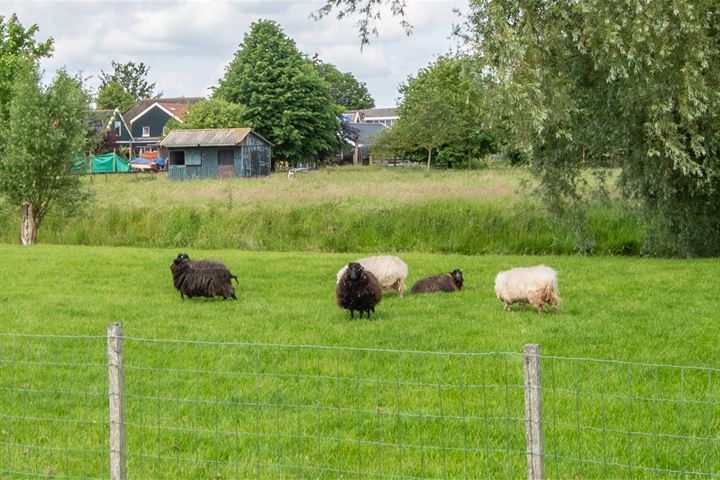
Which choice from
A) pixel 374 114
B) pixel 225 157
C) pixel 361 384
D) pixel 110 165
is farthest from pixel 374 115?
pixel 361 384

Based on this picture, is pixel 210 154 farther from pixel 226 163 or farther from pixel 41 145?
pixel 41 145

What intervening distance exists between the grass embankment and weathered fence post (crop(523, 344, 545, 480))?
22.1 m

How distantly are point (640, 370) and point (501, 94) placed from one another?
7999 mm

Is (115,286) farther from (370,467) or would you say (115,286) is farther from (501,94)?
(370,467)

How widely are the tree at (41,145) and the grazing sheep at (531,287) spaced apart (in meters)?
24.4

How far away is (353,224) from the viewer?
3278 centimetres

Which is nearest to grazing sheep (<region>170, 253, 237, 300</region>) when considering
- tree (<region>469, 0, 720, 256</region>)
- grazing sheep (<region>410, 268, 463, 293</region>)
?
grazing sheep (<region>410, 268, 463, 293</region>)

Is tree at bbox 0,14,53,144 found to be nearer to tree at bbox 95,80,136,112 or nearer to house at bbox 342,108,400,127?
tree at bbox 95,80,136,112

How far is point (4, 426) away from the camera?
354 inches

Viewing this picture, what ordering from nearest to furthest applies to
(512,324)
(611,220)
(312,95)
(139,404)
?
(139,404) < (512,324) < (611,220) < (312,95)

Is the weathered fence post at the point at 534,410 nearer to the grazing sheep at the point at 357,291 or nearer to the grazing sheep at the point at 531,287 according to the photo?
the grazing sheep at the point at 357,291

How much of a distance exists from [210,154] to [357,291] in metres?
60.8

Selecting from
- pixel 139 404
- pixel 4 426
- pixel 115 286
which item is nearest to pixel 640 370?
pixel 139 404

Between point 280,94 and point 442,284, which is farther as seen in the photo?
point 280,94
